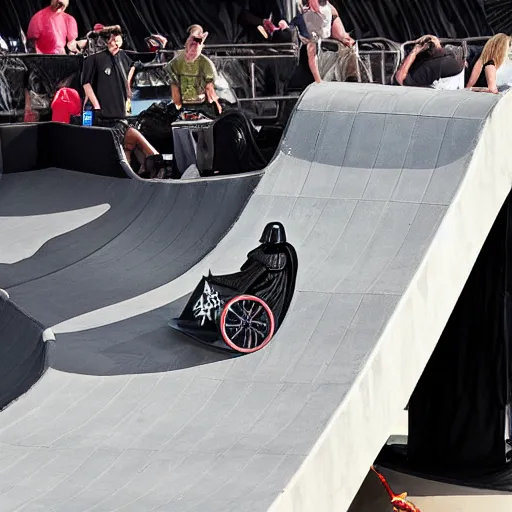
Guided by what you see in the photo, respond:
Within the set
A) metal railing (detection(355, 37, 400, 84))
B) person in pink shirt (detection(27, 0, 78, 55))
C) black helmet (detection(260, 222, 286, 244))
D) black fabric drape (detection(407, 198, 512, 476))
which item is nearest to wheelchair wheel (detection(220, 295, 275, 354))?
black helmet (detection(260, 222, 286, 244))

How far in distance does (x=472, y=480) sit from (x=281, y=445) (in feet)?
9.56

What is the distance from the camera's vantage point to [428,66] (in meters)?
11.8

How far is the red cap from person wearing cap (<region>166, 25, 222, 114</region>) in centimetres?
124

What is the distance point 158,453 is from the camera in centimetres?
516

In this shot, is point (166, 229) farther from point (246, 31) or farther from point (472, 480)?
point (246, 31)

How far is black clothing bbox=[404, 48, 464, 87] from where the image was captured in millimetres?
11750

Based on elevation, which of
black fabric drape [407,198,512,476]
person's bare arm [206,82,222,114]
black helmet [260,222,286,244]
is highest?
person's bare arm [206,82,222,114]

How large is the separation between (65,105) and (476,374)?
576 centimetres

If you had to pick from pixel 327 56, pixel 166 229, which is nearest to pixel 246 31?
pixel 327 56

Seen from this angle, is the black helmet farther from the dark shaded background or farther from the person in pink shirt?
the dark shaded background

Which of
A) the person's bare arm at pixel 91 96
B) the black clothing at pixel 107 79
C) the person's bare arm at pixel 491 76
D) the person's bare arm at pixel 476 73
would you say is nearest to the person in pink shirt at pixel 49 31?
the black clothing at pixel 107 79

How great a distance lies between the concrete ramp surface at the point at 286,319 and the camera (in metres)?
4.97

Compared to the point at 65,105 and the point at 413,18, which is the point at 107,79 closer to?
the point at 65,105

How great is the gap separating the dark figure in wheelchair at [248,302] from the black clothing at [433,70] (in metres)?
5.63
